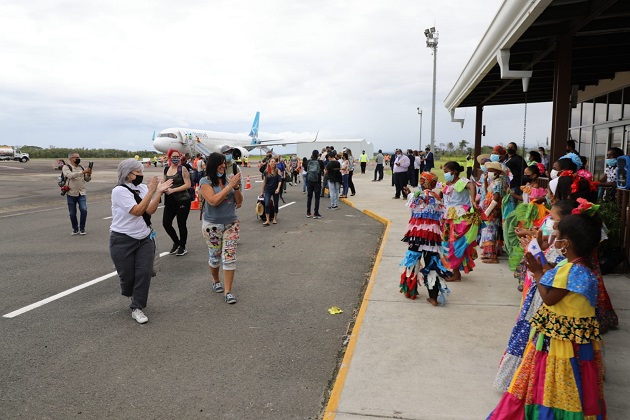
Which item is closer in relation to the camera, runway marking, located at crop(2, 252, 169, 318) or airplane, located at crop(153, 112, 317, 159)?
runway marking, located at crop(2, 252, 169, 318)

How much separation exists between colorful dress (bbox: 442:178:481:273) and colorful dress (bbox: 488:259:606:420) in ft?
12.0

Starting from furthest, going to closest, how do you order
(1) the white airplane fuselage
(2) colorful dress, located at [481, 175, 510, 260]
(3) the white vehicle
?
1. (3) the white vehicle
2. (1) the white airplane fuselage
3. (2) colorful dress, located at [481, 175, 510, 260]

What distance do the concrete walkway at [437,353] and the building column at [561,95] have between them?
235 cm

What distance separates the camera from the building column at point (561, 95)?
7.48 m

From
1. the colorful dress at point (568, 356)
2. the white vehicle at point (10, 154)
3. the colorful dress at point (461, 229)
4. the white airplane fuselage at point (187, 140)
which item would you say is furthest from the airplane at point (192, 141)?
the colorful dress at point (568, 356)

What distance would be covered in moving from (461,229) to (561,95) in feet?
9.96

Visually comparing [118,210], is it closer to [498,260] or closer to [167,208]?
[167,208]

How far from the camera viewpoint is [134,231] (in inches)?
206

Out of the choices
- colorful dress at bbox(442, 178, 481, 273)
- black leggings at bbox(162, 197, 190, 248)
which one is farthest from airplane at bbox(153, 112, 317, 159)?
colorful dress at bbox(442, 178, 481, 273)

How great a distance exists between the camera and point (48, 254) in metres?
8.75

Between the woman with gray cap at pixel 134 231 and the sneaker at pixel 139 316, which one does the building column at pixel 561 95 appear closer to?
the woman with gray cap at pixel 134 231

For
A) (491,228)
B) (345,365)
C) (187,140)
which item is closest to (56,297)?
(345,365)

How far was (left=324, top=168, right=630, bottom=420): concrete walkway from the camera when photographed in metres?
3.49

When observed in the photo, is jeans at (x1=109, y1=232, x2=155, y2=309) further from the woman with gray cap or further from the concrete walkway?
the concrete walkway
